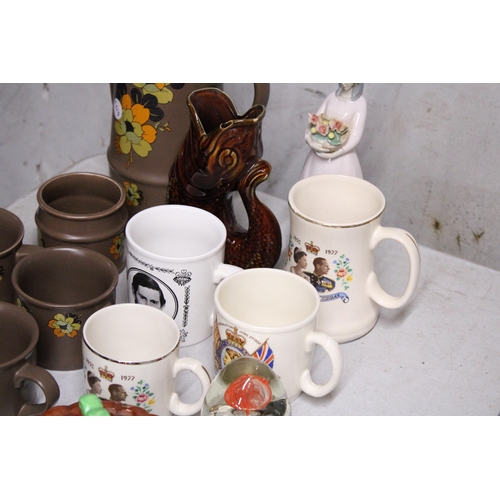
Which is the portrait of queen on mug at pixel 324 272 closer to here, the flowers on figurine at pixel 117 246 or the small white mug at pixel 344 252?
the small white mug at pixel 344 252

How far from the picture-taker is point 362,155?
0.96 metres

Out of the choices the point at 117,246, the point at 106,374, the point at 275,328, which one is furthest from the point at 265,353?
the point at 117,246

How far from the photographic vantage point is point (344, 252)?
73 cm

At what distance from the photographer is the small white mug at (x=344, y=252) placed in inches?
28.7

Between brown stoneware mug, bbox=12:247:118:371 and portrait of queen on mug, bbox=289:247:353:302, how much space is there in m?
0.17

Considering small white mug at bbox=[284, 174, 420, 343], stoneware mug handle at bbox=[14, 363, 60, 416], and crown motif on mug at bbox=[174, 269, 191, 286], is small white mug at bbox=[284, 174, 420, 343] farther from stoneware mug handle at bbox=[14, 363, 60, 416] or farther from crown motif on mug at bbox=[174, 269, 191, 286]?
stoneware mug handle at bbox=[14, 363, 60, 416]

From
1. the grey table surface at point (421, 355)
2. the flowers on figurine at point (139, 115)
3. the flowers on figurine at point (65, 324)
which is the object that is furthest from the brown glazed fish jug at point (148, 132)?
the flowers on figurine at point (65, 324)

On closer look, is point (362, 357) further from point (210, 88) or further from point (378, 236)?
point (210, 88)

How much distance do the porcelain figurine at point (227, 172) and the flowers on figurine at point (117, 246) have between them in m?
0.06

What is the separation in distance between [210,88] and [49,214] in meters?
0.19

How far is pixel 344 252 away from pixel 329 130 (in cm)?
14

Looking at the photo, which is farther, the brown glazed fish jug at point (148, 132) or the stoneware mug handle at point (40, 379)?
the brown glazed fish jug at point (148, 132)

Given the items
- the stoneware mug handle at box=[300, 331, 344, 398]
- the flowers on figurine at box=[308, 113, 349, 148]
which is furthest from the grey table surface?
the flowers on figurine at box=[308, 113, 349, 148]

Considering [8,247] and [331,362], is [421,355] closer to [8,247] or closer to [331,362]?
[331,362]
